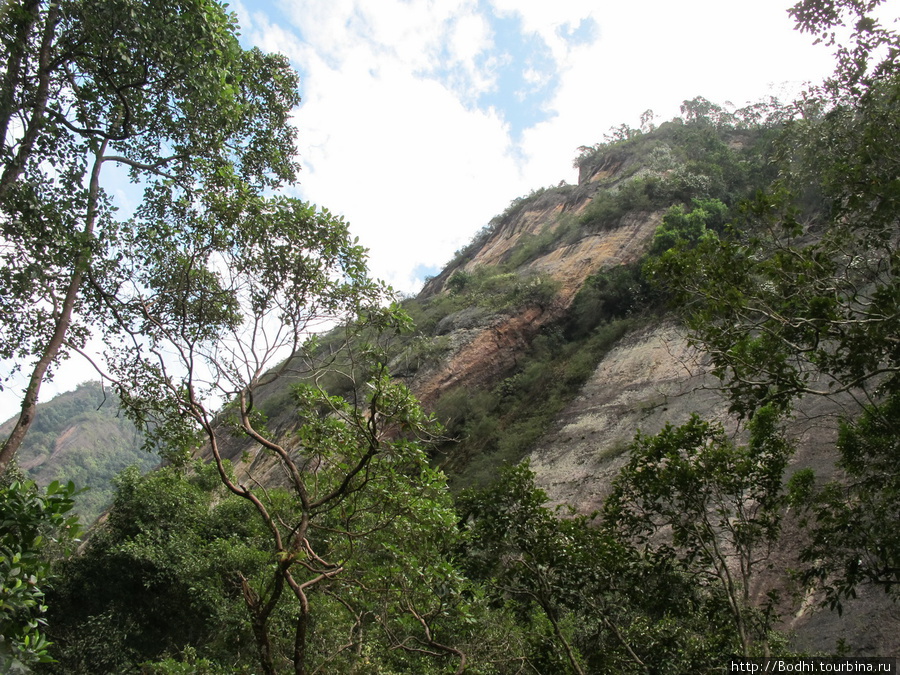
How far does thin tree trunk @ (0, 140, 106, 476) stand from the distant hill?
76.6m

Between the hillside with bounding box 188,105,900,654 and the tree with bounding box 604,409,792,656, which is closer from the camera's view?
the tree with bounding box 604,409,792,656

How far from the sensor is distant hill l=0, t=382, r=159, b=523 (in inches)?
3083

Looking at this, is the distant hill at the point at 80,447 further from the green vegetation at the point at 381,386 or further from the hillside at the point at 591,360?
the green vegetation at the point at 381,386

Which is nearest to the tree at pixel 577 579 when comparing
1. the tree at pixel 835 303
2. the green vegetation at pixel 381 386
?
the green vegetation at pixel 381 386

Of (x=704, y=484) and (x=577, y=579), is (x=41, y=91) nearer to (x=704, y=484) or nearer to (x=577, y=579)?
(x=577, y=579)

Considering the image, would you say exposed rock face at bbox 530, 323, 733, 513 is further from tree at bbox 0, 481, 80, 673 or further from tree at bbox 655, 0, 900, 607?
tree at bbox 0, 481, 80, 673

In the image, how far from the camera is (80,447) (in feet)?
293

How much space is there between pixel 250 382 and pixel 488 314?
22376 mm

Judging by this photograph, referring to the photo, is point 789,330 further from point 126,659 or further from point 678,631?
point 126,659

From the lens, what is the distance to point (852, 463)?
6.21 m

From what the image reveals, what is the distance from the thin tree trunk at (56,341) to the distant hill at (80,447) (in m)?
76.6

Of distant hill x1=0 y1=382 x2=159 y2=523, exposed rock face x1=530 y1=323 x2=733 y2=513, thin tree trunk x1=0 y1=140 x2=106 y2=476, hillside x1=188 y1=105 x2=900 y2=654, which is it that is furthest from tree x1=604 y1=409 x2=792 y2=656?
distant hill x1=0 y1=382 x2=159 y2=523

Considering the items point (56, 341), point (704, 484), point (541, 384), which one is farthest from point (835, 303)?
point (541, 384)

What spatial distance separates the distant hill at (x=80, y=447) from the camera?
7831 centimetres
